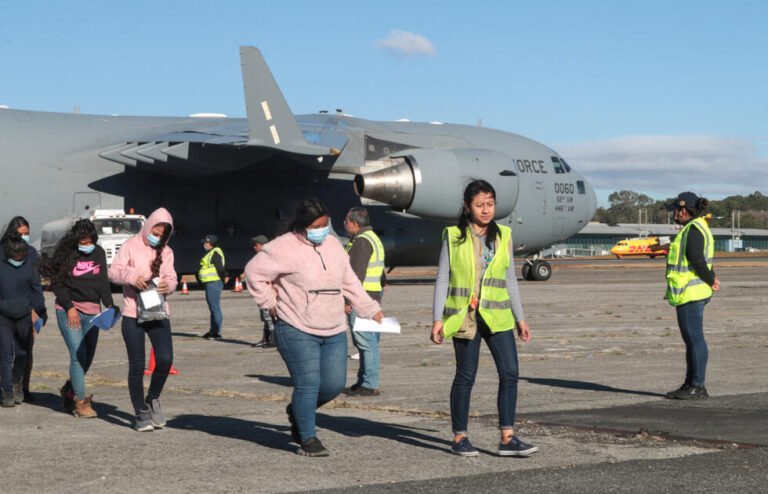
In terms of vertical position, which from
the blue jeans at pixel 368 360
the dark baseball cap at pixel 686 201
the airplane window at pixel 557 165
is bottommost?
the blue jeans at pixel 368 360

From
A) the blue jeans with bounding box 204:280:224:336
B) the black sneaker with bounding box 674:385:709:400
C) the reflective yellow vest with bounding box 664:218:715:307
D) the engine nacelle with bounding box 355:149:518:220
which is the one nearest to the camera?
the black sneaker with bounding box 674:385:709:400

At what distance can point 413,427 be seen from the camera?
1016 cm

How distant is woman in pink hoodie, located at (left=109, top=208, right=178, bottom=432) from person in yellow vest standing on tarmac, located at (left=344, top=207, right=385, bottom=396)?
2506 millimetres

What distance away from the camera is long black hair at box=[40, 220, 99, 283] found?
11.1m

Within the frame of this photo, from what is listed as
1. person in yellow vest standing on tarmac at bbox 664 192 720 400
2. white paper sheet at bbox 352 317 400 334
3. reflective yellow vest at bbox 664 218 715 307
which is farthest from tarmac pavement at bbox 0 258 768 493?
reflective yellow vest at bbox 664 218 715 307

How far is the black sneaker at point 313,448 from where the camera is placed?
341 inches

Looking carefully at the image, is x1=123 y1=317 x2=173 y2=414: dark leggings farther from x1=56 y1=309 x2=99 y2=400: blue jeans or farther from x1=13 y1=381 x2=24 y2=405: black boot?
x1=13 y1=381 x2=24 y2=405: black boot

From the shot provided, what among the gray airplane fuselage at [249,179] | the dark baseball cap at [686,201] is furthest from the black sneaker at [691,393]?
the gray airplane fuselage at [249,179]

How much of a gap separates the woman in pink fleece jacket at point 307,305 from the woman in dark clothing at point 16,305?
4044mm

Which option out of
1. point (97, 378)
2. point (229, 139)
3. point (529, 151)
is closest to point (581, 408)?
point (97, 378)

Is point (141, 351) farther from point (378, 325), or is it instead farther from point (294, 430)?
point (378, 325)

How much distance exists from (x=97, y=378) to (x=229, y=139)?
58.2ft

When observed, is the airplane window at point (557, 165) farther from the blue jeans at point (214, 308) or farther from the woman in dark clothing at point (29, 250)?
the woman in dark clothing at point (29, 250)

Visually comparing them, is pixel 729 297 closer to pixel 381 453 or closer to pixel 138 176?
pixel 138 176
